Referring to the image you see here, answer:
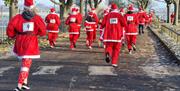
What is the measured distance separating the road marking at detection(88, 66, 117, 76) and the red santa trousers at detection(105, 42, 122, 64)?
13.9 inches

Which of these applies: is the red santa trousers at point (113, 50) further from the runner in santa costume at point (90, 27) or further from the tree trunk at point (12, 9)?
the tree trunk at point (12, 9)

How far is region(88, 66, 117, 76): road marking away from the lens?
14262mm

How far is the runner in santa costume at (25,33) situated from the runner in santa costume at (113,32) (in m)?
5.38

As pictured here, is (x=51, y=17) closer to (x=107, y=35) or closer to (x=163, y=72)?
Answer: (x=107, y=35)

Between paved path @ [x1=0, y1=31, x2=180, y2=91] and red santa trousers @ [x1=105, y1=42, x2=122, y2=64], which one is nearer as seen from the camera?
paved path @ [x1=0, y1=31, x2=180, y2=91]

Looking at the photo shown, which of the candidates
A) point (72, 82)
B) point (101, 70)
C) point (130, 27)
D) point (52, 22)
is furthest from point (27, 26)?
point (52, 22)

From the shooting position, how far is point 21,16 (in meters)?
10.9

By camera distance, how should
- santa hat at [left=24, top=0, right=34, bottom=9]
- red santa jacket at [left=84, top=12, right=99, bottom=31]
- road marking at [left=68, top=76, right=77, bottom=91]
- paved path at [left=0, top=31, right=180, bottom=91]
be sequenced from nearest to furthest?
santa hat at [left=24, top=0, right=34, bottom=9], road marking at [left=68, top=76, right=77, bottom=91], paved path at [left=0, top=31, right=180, bottom=91], red santa jacket at [left=84, top=12, right=99, bottom=31]

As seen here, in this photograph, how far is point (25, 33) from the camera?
35.8 feet

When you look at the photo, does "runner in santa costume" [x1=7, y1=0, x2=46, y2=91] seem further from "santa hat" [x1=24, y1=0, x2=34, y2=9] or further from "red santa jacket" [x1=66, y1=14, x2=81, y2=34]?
"red santa jacket" [x1=66, y1=14, x2=81, y2=34]

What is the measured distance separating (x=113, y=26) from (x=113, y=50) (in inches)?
28.8

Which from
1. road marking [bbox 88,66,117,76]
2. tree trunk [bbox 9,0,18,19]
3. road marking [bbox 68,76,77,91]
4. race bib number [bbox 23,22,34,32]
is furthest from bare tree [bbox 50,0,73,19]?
race bib number [bbox 23,22,34,32]

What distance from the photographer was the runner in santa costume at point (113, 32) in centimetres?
1614

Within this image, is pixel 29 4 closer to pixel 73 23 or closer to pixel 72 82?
pixel 72 82
